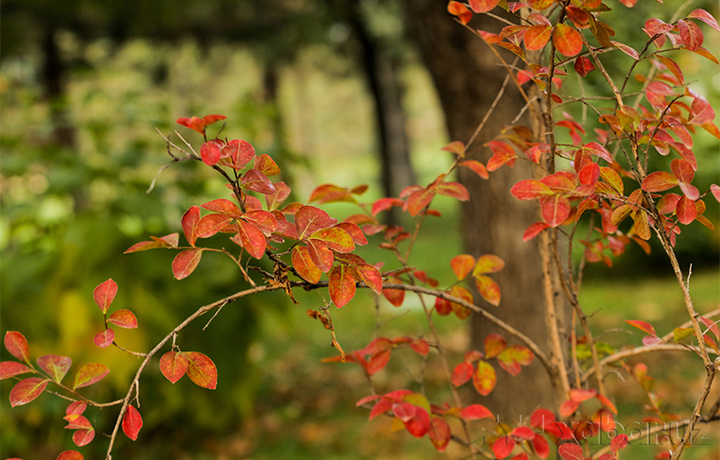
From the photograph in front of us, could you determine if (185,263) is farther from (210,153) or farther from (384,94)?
(384,94)

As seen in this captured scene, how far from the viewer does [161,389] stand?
2.50m

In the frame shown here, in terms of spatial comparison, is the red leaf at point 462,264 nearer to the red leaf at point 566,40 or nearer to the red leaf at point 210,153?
the red leaf at point 566,40

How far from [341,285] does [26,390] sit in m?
0.38

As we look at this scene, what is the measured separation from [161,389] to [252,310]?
1.71 ft

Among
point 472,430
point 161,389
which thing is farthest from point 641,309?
point 161,389

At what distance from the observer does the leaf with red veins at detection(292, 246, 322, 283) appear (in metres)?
0.66

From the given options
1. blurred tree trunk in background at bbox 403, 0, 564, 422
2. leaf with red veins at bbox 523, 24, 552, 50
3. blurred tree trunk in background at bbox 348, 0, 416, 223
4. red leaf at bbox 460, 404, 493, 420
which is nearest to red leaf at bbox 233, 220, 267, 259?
leaf with red veins at bbox 523, 24, 552, 50

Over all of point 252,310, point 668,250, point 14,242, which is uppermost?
point 668,250

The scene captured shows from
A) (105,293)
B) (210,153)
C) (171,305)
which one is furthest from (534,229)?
(171,305)

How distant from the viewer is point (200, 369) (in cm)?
67

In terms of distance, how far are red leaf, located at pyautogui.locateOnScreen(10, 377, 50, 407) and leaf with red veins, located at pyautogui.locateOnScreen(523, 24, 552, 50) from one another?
2.26 feet


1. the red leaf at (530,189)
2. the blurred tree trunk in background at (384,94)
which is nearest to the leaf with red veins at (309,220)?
the red leaf at (530,189)

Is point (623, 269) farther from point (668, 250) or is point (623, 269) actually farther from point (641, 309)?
point (668, 250)

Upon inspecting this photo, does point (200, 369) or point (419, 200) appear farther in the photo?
point (419, 200)
